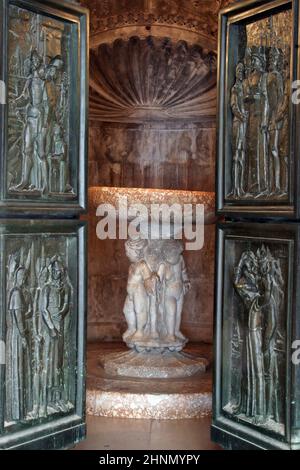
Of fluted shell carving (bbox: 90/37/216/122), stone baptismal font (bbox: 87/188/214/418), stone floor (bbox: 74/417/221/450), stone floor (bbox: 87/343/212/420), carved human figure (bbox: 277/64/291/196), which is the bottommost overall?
stone floor (bbox: 74/417/221/450)

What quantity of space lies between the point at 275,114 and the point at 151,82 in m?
2.57

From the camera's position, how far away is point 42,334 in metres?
3.51

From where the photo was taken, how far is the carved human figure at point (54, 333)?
352cm

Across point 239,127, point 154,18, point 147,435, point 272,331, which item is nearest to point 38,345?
point 147,435

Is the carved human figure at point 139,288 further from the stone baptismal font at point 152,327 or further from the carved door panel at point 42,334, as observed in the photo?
the carved door panel at point 42,334

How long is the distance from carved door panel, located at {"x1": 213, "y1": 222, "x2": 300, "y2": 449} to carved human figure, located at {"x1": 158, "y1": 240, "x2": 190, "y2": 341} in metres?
1.28

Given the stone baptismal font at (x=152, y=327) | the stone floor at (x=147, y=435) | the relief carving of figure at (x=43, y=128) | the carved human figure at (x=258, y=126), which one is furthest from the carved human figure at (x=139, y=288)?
the carved human figure at (x=258, y=126)

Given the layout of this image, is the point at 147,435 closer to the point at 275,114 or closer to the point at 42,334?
the point at 42,334

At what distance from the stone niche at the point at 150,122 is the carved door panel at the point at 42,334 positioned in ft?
6.01

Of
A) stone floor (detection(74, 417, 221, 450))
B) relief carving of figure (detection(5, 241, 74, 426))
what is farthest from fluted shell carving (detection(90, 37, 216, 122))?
stone floor (detection(74, 417, 221, 450))

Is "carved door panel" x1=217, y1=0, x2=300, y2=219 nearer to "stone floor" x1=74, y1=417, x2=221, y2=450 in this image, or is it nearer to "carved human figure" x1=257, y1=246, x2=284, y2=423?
"carved human figure" x1=257, y1=246, x2=284, y2=423

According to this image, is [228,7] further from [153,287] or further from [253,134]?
[153,287]

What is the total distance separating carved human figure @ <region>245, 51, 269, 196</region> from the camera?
344 centimetres

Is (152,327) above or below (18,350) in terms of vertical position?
below
